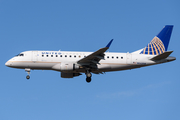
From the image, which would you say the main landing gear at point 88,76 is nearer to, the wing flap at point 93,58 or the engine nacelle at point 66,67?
the wing flap at point 93,58

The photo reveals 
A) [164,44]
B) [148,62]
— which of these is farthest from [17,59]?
[164,44]

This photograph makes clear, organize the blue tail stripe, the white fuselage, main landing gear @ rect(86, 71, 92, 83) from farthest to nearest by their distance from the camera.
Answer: the blue tail stripe, main landing gear @ rect(86, 71, 92, 83), the white fuselage

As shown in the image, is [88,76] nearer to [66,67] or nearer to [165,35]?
[66,67]

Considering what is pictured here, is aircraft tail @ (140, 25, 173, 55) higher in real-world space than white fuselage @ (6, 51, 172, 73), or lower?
higher

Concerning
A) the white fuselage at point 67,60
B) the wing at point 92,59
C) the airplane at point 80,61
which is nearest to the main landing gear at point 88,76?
the airplane at point 80,61

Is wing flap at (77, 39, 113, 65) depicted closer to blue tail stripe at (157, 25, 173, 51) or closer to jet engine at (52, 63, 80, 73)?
jet engine at (52, 63, 80, 73)

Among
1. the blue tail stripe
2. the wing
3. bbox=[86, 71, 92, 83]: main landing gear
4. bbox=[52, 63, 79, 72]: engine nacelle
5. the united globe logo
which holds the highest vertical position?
the blue tail stripe

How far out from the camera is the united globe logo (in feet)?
151

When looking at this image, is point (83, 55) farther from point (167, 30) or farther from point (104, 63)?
point (167, 30)

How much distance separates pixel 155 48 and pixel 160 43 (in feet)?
3.80

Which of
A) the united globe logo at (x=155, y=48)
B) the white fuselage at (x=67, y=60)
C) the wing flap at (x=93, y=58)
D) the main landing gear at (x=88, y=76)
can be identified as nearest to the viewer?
the wing flap at (x=93, y=58)

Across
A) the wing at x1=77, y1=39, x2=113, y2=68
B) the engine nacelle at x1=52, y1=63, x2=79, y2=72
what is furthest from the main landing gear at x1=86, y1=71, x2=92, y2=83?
the engine nacelle at x1=52, y1=63, x2=79, y2=72

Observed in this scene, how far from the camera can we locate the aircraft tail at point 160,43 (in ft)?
151

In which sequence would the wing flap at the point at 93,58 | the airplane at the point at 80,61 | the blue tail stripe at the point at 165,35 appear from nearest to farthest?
the wing flap at the point at 93,58 → the airplane at the point at 80,61 → the blue tail stripe at the point at 165,35
